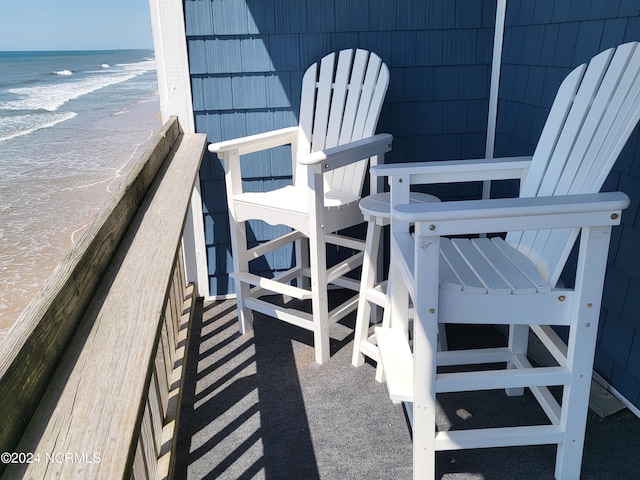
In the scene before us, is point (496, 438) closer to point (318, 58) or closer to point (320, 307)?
point (320, 307)

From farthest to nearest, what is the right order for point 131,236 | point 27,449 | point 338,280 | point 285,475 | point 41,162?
point 41,162, point 338,280, point 285,475, point 131,236, point 27,449

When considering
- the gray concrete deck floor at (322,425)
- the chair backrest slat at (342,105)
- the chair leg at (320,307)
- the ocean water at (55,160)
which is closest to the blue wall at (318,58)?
the chair backrest slat at (342,105)

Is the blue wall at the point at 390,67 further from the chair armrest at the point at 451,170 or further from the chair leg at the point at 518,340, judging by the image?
the chair leg at the point at 518,340

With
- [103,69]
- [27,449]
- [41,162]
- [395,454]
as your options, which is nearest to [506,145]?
[395,454]

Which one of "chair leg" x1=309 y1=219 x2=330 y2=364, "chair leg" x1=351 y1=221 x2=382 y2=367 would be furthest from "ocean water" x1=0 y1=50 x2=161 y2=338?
"chair leg" x1=351 y1=221 x2=382 y2=367

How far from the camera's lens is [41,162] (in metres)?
10.5

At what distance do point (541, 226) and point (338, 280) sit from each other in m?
1.49

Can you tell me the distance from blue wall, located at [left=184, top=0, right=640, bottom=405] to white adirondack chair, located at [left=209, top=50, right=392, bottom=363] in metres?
0.18

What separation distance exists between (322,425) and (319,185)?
3.00 ft

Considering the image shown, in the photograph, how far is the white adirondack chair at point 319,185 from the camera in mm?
2443

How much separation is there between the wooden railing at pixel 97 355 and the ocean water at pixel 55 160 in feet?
11.2

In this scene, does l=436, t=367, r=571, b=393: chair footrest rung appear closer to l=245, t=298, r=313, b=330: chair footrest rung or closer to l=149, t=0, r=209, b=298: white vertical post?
l=245, t=298, r=313, b=330: chair footrest rung

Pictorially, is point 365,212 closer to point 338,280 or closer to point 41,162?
point 338,280

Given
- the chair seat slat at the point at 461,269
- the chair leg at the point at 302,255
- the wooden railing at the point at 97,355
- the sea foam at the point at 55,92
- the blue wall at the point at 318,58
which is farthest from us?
the sea foam at the point at 55,92
